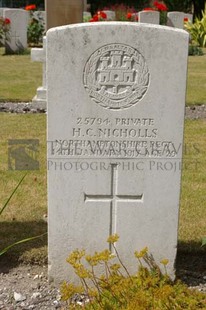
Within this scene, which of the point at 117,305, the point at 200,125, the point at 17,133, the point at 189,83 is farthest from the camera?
the point at 189,83

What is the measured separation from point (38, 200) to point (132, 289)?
1.83m

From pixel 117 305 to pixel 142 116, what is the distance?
1.06 meters

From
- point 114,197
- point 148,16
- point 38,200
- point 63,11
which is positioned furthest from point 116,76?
point 148,16

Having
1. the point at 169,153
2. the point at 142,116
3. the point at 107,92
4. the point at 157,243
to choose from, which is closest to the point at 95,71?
the point at 107,92

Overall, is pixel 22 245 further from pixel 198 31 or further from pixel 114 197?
pixel 198 31

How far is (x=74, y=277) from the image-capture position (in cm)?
329

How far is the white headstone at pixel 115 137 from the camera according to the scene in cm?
291

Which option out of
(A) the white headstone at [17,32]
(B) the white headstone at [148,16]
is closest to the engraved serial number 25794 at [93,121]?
(A) the white headstone at [17,32]

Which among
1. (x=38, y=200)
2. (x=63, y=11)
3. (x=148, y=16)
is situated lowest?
(x=38, y=200)

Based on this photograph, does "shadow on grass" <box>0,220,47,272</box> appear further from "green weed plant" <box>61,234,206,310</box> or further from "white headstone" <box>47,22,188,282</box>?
"green weed plant" <box>61,234,206,310</box>

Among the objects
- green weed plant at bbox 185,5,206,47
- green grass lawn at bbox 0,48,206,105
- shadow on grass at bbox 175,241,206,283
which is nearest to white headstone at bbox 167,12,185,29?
green weed plant at bbox 185,5,206,47

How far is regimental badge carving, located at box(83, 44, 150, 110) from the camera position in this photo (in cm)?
293

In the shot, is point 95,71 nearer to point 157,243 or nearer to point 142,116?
point 142,116

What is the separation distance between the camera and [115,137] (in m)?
3.04
